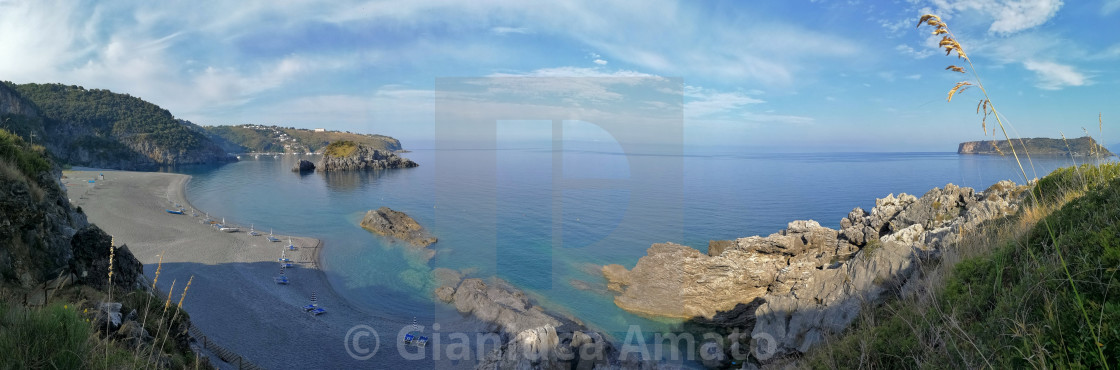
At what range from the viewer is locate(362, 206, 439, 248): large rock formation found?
124ft

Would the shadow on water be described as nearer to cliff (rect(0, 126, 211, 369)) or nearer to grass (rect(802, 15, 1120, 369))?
cliff (rect(0, 126, 211, 369))

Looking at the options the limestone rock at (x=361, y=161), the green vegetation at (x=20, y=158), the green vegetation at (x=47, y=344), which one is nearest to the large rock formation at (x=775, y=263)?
the green vegetation at (x=47, y=344)

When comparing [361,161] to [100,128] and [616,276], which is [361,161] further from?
[616,276]

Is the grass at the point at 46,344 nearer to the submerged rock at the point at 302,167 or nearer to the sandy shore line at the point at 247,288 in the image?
the sandy shore line at the point at 247,288

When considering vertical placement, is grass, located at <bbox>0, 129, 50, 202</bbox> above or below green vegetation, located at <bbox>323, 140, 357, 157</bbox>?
below

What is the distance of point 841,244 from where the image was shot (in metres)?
22.4

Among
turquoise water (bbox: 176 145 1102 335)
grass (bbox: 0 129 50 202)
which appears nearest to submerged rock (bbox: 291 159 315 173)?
turquoise water (bbox: 176 145 1102 335)

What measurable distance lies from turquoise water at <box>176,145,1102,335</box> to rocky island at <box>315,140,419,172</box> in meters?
24.4

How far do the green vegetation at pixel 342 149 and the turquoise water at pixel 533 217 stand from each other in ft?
106

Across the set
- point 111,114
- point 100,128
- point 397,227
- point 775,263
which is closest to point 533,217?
point 397,227

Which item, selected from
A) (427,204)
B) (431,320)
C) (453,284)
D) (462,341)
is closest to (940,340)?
(462,341)

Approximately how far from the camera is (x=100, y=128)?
350 ft

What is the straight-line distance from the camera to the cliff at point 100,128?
8894 cm

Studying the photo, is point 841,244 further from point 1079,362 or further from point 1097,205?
point 1079,362
